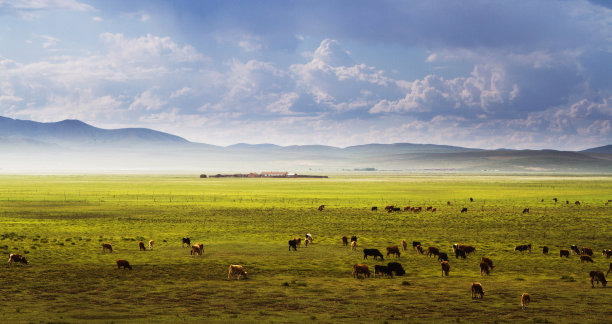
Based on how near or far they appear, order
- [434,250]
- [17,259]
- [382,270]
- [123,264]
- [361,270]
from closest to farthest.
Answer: [361,270], [382,270], [123,264], [17,259], [434,250]

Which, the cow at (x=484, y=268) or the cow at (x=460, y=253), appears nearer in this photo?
the cow at (x=484, y=268)

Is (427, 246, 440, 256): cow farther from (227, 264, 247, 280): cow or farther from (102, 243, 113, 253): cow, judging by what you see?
(102, 243, 113, 253): cow

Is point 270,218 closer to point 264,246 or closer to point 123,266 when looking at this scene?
point 264,246

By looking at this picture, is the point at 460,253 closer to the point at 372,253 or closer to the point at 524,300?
the point at 372,253

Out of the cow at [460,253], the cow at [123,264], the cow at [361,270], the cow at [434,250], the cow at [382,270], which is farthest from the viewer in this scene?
the cow at [434,250]

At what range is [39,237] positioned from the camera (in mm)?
40219

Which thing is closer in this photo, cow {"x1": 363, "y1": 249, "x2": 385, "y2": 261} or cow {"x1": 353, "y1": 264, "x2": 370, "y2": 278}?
cow {"x1": 353, "y1": 264, "x2": 370, "y2": 278}

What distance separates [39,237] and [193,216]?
1847 cm

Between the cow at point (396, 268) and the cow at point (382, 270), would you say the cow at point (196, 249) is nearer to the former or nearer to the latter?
the cow at point (382, 270)

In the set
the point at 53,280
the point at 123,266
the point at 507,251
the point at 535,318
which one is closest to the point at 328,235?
the point at 507,251

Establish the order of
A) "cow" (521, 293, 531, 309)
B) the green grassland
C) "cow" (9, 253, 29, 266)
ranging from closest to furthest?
the green grassland, "cow" (521, 293, 531, 309), "cow" (9, 253, 29, 266)

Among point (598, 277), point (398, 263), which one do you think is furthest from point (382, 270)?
point (598, 277)

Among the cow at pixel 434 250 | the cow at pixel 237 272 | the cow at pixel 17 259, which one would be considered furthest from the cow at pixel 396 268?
the cow at pixel 17 259

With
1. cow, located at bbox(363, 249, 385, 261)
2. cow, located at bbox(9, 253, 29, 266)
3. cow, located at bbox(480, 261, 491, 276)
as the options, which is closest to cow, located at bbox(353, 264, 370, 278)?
cow, located at bbox(363, 249, 385, 261)
